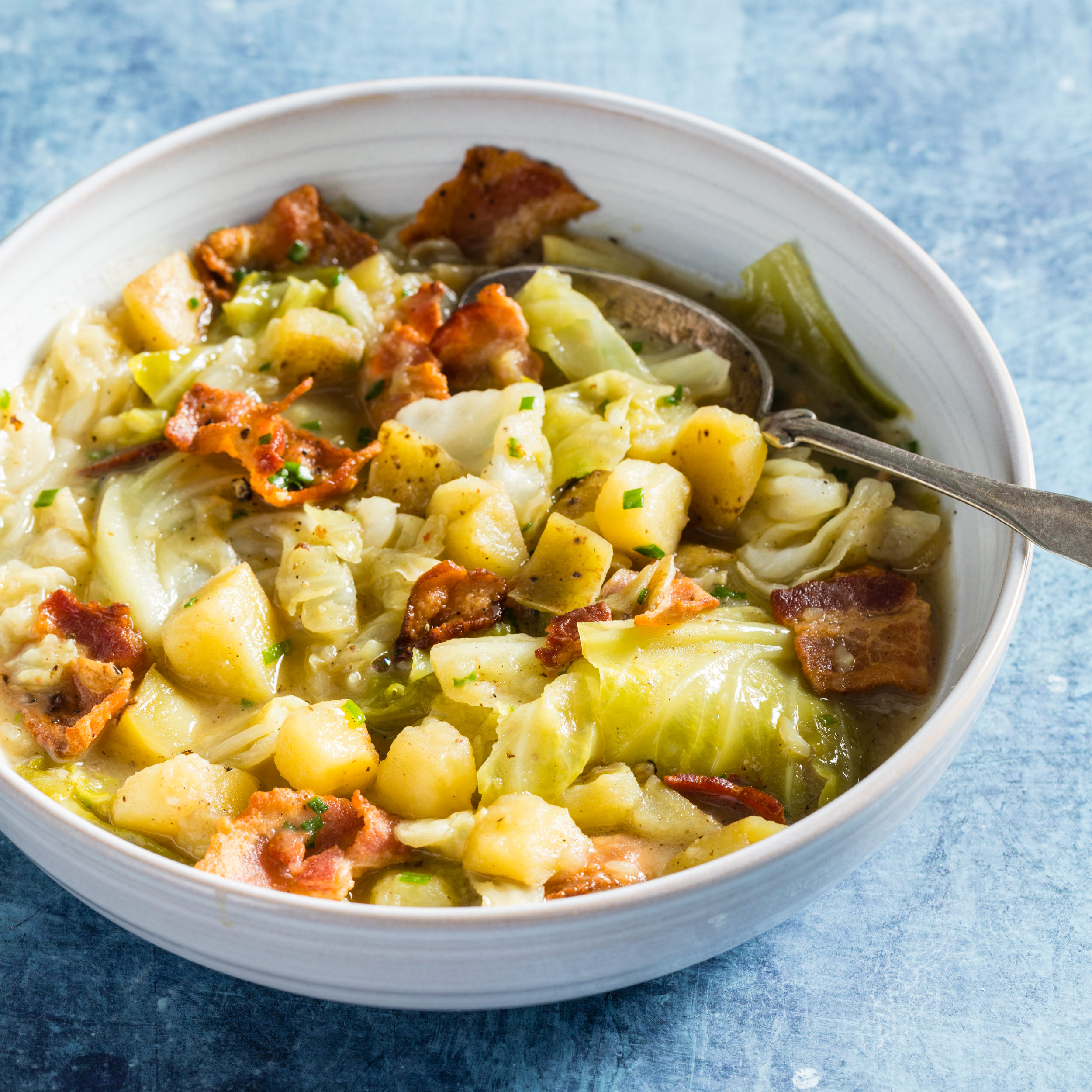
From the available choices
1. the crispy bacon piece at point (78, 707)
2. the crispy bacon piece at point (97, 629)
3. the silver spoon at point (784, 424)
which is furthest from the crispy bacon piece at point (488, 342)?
the crispy bacon piece at point (78, 707)

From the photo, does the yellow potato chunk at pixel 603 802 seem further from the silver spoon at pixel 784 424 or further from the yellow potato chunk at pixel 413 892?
the silver spoon at pixel 784 424

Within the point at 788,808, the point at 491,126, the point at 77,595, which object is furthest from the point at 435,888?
the point at 491,126

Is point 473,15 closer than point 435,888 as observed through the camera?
No

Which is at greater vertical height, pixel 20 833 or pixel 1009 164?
pixel 1009 164

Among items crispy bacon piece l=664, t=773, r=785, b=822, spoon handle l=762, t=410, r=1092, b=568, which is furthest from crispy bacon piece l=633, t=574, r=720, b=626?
spoon handle l=762, t=410, r=1092, b=568

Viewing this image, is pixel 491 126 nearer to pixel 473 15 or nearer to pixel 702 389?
pixel 702 389

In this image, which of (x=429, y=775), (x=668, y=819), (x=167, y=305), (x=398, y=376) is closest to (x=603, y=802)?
(x=668, y=819)

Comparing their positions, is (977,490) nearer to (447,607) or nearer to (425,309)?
(447,607)
